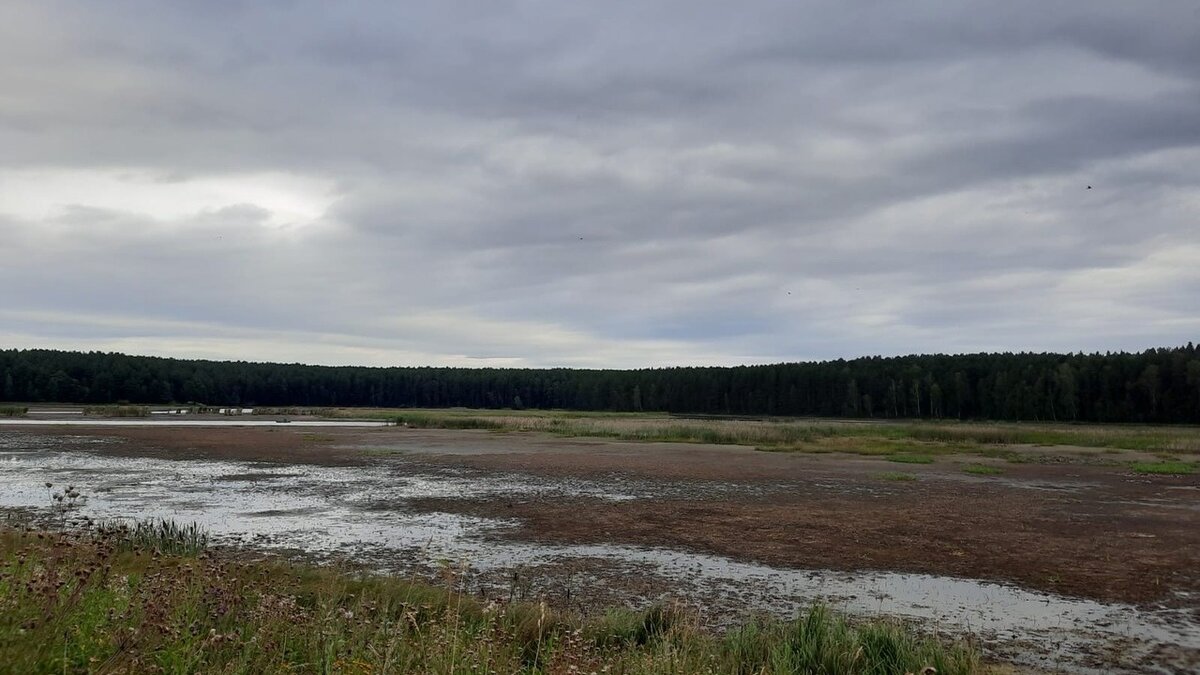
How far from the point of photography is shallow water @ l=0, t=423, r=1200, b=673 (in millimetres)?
11578

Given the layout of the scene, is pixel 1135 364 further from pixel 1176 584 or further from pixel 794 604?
pixel 794 604

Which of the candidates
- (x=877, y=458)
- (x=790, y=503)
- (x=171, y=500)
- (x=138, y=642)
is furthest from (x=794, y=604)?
(x=877, y=458)

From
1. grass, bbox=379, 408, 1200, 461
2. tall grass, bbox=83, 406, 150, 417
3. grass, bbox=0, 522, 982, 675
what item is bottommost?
tall grass, bbox=83, 406, 150, 417

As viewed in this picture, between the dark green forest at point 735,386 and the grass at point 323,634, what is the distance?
104534mm

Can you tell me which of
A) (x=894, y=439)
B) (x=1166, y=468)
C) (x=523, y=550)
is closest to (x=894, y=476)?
(x=1166, y=468)

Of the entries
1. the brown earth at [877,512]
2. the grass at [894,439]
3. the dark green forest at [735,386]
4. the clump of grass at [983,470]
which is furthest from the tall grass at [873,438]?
the dark green forest at [735,386]

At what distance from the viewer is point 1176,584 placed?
15242 millimetres

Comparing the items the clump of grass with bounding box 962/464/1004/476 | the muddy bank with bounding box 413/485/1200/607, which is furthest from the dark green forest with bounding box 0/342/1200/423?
the muddy bank with bounding box 413/485/1200/607

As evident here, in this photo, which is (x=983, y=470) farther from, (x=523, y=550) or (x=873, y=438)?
(x=523, y=550)

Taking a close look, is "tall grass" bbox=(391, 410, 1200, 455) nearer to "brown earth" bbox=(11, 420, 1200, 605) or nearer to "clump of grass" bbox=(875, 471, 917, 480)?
"brown earth" bbox=(11, 420, 1200, 605)

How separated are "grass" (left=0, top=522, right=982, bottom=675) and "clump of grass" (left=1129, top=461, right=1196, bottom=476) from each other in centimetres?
3734

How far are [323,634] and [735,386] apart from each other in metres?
148

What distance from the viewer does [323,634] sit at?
6.71 m

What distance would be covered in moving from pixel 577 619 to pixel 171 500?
60.8 ft
